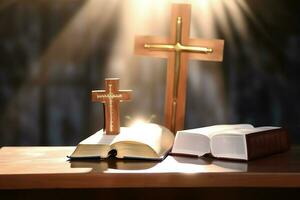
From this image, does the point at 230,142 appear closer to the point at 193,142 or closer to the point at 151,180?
the point at 193,142

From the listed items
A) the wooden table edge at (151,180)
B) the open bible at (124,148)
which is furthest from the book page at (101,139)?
the wooden table edge at (151,180)

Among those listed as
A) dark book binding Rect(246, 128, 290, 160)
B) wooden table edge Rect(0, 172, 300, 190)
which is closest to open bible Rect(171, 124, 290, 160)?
dark book binding Rect(246, 128, 290, 160)

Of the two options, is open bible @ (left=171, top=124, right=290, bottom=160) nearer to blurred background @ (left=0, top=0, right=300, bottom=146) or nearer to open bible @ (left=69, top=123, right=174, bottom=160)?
open bible @ (left=69, top=123, right=174, bottom=160)

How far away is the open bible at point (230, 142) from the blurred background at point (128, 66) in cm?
29

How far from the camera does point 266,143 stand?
43.9 inches

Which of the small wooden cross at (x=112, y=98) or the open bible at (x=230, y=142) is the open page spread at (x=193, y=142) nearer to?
the open bible at (x=230, y=142)

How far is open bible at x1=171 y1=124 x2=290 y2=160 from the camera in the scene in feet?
3.49

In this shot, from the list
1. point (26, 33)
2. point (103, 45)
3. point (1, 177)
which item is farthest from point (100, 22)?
point (1, 177)

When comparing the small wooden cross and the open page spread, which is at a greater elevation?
the small wooden cross

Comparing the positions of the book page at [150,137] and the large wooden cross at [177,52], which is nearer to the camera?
the book page at [150,137]

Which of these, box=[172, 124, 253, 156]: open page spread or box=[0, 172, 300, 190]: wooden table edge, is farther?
box=[172, 124, 253, 156]: open page spread

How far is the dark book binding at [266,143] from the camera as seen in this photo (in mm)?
1064

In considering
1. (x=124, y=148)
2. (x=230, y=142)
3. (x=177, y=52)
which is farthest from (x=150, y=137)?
(x=177, y=52)

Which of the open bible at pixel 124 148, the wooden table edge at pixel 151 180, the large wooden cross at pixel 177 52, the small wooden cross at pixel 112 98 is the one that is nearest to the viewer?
the wooden table edge at pixel 151 180
